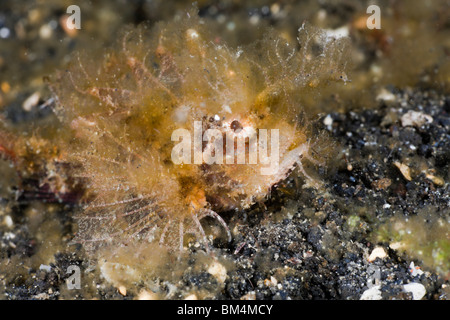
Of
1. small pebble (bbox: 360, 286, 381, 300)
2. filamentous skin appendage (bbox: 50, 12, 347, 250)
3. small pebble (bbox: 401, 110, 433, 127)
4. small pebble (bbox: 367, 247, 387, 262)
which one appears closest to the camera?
small pebble (bbox: 360, 286, 381, 300)

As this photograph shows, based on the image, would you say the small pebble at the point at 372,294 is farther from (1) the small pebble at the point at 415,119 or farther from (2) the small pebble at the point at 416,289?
(1) the small pebble at the point at 415,119

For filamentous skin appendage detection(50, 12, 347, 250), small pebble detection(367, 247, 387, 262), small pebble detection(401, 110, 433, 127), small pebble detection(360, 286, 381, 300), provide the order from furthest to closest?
small pebble detection(401, 110, 433, 127)
filamentous skin appendage detection(50, 12, 347, 250)
small pebble detection(367, 247, 387, 262)
small pebble detection(360, 286, 381, 300)

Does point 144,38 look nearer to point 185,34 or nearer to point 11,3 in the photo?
point 185,34

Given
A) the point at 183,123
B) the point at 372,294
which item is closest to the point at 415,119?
the point at 372,294

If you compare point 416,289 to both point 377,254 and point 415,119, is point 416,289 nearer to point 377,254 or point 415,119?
point 377,254

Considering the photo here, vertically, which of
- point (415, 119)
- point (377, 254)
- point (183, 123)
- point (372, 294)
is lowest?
point (372, 294)

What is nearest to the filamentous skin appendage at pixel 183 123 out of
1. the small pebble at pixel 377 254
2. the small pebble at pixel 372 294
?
the small pebble at pixel 377 254

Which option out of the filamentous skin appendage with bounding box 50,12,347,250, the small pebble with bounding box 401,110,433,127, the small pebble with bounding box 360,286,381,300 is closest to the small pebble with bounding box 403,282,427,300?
the small pebble with bounding box 360,286,381,300

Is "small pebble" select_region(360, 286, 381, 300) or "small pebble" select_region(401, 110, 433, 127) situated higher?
"small pebble" select_region(401, 110, 433, 127)

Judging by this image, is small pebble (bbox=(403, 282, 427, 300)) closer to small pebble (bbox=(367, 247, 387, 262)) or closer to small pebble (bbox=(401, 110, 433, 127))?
small pebble (bbox=(367, 247, 387, 262))
